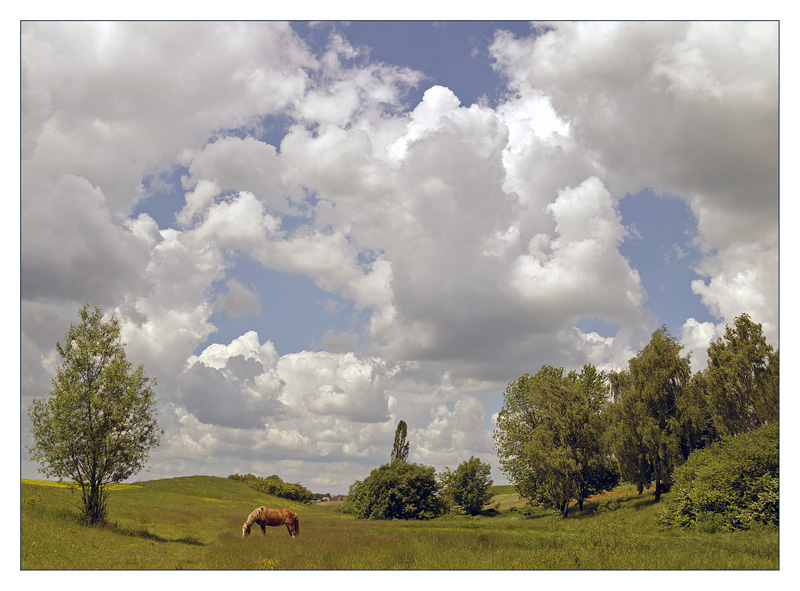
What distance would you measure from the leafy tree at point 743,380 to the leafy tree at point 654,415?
348cm

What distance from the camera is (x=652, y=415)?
55688 millimetres

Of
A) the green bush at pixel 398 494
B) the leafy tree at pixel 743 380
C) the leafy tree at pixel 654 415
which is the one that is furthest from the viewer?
the green bush at pixel 398 494

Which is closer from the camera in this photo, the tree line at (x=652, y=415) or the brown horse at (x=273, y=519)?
the brown horse at (x=273, y=519)

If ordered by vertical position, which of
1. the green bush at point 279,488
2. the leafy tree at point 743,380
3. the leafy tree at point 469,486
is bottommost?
the green bush at point 279,488

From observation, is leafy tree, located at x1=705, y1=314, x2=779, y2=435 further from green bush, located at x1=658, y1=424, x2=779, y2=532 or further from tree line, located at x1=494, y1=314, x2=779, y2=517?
green bush, located at x1=658, y1=424, x2=779, y2=532

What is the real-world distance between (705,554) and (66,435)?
1319 inches

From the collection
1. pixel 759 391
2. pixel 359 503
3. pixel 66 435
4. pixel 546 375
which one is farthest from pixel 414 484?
pixel 66 435

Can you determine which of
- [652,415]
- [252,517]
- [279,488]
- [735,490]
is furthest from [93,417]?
[279,488]

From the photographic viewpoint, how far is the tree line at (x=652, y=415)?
50.6m

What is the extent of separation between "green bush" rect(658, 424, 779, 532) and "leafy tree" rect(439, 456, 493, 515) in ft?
124

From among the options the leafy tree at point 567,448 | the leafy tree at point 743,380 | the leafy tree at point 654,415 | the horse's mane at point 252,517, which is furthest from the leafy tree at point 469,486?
the horse's mane at point 252,517

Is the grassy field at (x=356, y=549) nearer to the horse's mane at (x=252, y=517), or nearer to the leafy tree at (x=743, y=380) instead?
the horse's mane at (x=252, y=517)

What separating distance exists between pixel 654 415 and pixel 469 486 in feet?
97.1

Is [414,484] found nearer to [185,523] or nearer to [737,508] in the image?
[185,523]
